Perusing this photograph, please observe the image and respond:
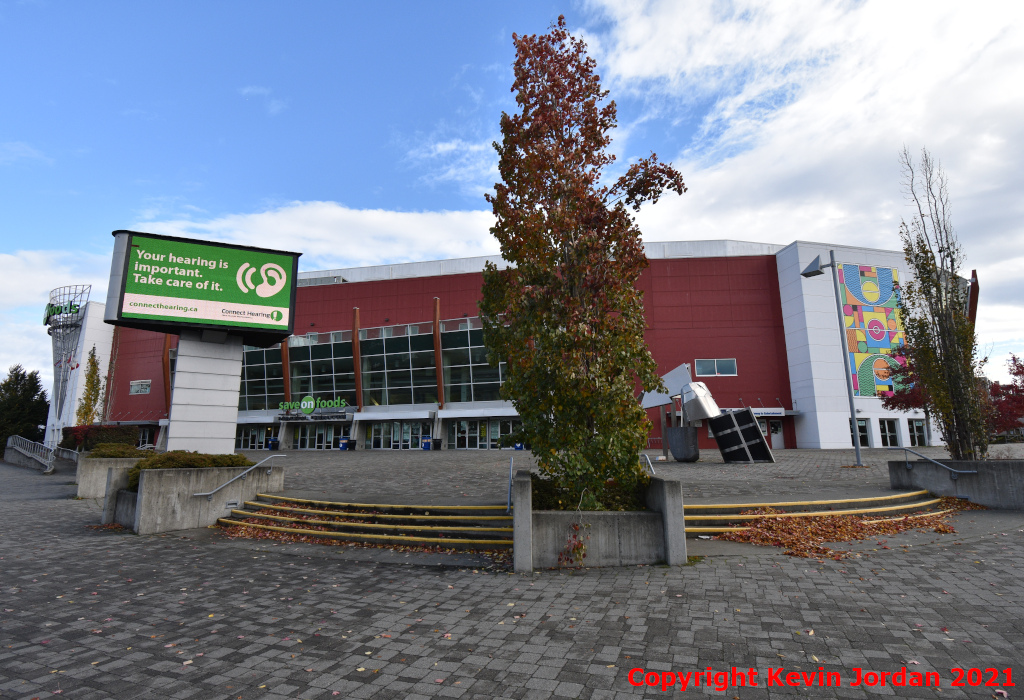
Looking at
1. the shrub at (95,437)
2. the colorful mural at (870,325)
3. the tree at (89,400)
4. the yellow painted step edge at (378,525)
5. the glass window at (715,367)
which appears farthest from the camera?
the glass window at (715,367)

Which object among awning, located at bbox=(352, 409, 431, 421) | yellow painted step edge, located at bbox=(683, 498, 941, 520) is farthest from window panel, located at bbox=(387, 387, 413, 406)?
yellow painted step edge, located at bbox=(683, 498, 941, 520)

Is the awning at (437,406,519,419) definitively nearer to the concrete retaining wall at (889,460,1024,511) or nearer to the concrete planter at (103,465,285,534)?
the concrete planter at (103,465,285,534)

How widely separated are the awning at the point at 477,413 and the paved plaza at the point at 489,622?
29.3 m

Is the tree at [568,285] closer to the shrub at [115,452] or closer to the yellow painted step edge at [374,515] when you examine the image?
the yellow painted step edge at [374,515]

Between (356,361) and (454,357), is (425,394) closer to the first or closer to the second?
(454,357)

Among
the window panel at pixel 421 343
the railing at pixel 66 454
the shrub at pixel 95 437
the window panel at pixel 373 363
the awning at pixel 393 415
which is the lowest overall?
the railing at pixel 66 454

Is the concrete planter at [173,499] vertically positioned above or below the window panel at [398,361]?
below

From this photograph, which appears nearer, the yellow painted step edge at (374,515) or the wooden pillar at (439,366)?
the yellow painted step edge at (374,515)

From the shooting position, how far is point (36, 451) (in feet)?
107

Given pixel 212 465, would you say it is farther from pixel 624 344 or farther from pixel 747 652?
pixel 747 652

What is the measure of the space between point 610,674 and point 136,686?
12.5ft

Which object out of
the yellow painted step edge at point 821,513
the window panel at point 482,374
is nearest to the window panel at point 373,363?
the window panel at point 482,374

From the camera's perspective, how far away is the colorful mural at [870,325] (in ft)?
120

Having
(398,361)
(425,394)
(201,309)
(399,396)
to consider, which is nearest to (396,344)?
(398,361)
